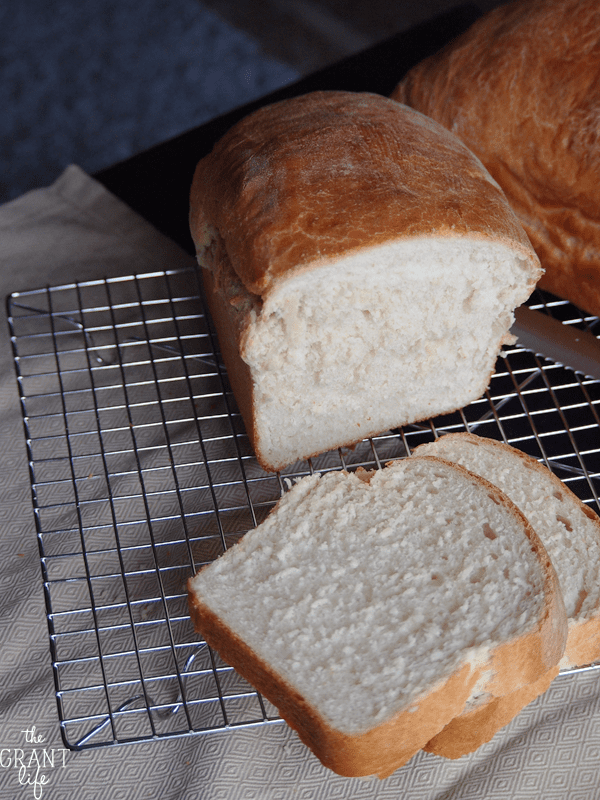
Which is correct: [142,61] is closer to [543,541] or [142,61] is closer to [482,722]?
[543,541]

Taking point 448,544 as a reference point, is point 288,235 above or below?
above

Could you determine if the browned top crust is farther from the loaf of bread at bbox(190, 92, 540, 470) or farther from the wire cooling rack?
the wire cooling rack

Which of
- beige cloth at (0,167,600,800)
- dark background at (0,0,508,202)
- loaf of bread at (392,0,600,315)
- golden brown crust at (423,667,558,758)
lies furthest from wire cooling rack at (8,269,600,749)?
dark background at (0,0,508,202)

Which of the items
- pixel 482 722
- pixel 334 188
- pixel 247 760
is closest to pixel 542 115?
pixel 334 188

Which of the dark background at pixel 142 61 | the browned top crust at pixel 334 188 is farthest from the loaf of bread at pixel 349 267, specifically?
the dark background at pixel 142 61

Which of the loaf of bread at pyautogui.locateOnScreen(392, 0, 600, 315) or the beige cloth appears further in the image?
the loaf of bread at pyautogui.locateOnScreen(392, 0, 600, 315)

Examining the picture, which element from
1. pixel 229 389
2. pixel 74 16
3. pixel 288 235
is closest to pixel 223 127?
pixel 229 389

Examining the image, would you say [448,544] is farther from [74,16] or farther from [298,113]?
[74,16]
